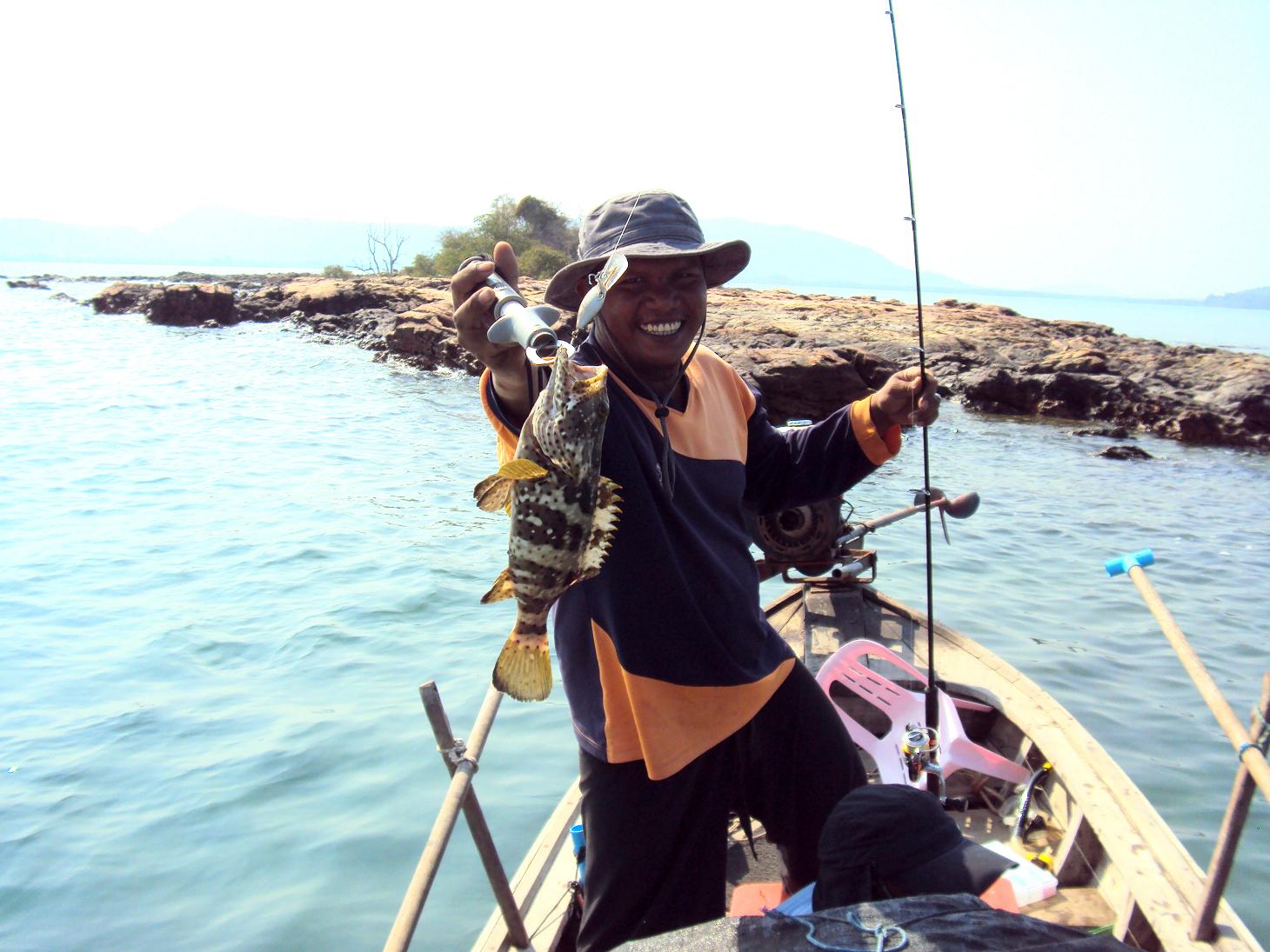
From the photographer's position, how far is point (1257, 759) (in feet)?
9.07

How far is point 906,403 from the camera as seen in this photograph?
3027 millimetres

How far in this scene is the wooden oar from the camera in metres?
2.77

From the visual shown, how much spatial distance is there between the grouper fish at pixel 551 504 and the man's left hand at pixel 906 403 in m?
1.24

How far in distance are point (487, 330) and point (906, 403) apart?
1.59 meters

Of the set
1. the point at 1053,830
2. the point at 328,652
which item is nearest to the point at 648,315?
the point at 1053,830

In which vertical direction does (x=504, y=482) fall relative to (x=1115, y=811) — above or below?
above

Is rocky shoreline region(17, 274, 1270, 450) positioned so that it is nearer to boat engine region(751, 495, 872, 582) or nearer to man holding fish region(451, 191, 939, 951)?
boat engine region(751, 495, 872, 582)

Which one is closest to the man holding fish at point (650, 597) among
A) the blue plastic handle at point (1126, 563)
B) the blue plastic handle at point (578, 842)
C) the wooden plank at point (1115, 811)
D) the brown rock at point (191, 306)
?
the blue plastic handle at point (578, 842)

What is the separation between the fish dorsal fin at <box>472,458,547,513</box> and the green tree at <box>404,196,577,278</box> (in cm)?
5167

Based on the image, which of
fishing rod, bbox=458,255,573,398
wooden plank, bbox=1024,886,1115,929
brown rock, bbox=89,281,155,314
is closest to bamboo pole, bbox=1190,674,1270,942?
wooden plank, bbox=1024,886,1115,929

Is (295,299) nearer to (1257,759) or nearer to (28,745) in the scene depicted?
(28,745)

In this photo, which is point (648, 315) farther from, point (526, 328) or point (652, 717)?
point (652, 717)

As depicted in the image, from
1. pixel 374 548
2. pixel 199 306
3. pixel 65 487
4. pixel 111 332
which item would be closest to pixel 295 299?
pixel 199 306

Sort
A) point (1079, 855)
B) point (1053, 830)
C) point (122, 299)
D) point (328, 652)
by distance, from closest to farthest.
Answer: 1. point (1079, 855)
2. point (1053, 830)
3. point (328, 652)
4. point (122, 299)
